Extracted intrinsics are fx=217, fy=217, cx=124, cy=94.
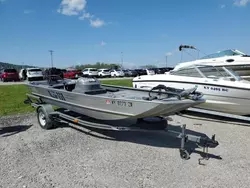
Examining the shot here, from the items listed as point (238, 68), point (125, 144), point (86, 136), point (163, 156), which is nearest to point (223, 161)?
point (163, 156)

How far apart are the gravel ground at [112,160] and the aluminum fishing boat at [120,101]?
27.0 inches

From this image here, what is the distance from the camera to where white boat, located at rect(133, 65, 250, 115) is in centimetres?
592

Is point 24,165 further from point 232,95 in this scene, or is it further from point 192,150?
point 232,95

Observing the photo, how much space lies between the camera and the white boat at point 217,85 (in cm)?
592

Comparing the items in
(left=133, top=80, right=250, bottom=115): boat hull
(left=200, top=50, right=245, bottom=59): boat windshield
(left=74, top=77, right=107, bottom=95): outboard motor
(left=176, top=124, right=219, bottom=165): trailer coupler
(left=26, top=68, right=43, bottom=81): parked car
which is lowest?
(left=176, top=124, right=219, bottom=165): trailer coupler

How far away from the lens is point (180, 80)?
22.9 feet

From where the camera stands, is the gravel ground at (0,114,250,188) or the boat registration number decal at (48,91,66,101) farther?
the boat registration number decal at (48,91,66,101)

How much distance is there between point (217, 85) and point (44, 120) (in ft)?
16.0

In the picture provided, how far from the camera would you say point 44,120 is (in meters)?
5.66

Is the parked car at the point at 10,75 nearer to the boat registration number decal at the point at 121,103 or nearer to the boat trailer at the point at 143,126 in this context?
the boat trailer at the point at 143,126

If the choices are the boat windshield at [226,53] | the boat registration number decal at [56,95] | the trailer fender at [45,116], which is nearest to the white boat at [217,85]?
the boat windshield at [226,53]

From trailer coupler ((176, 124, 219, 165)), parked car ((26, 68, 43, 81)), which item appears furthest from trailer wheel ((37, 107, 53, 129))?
parked car ((26, 68, 43, 81))

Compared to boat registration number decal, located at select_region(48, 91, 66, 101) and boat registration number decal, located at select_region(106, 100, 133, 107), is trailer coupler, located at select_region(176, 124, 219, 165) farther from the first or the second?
boat registration number decal, located at select_region(48, 91, 66, 101)

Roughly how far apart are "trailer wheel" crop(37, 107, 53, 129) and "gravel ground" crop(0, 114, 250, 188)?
0.16 m
